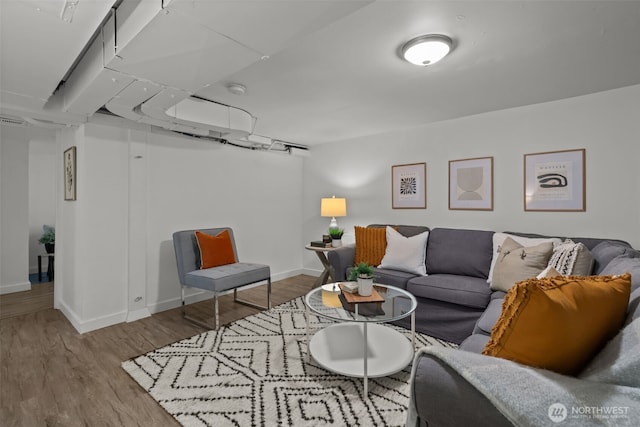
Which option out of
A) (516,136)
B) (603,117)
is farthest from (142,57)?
(603,117)

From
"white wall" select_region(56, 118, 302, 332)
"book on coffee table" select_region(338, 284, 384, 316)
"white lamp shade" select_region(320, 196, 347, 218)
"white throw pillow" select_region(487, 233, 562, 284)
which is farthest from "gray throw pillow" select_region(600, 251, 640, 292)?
"white wall" select_region(56, 118, 302, 332)

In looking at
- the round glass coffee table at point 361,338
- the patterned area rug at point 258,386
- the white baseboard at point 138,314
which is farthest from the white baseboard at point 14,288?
the round glass coffee table at point 361,338

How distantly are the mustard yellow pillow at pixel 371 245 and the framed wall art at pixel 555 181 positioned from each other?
1.52 metres

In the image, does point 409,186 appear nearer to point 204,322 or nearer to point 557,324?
point 204,322

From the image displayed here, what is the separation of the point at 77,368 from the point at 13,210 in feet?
11.0

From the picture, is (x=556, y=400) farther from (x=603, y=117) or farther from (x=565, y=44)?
(x=603, y=117)

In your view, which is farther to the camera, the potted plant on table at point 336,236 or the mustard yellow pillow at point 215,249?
the potted plant on table at point 336,236

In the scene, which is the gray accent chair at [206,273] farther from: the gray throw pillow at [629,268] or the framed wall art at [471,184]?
the gray throw pillow at [629,268]

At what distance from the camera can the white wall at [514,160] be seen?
270cm

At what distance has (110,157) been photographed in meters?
3.04

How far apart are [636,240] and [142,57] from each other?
13.2 ft

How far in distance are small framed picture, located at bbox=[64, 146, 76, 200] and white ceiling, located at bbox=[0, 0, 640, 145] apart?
40 centimetres

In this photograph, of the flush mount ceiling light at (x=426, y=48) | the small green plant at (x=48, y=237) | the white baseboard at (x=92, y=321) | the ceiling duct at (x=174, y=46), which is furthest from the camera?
the small green plant at (x=48, y=237)

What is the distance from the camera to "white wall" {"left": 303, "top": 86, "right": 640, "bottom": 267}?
270cm
